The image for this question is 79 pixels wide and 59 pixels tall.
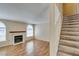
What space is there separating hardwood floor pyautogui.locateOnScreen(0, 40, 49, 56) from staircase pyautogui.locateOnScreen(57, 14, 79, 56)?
22cm

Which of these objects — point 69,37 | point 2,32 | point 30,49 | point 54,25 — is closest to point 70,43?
point 69,37

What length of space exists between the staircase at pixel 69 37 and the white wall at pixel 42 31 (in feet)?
0.96

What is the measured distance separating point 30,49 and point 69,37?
1.96ft

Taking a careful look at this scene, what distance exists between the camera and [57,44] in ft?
4.45

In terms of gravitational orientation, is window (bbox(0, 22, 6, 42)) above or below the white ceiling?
below

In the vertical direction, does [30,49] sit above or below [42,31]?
below

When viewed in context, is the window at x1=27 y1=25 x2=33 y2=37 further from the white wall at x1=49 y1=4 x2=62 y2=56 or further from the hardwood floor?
the white wall at x1=49 y1=4 x2=62 y2=56

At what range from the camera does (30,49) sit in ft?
4.17

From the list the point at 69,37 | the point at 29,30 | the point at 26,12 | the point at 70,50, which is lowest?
the point at 70,50

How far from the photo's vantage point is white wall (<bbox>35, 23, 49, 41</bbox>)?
1.25 m

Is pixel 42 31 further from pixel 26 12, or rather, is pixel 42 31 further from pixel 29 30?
pixel 26 12

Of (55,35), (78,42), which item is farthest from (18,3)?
(78,42)

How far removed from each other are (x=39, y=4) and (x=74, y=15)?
1.80 ft

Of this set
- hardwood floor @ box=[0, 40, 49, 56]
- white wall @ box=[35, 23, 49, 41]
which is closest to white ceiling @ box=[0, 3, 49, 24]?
white wall @ box=[35, 23, 49, 41]
